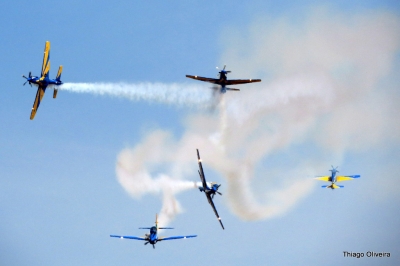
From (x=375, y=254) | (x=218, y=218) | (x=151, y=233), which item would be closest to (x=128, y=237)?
(x=151, y=233)

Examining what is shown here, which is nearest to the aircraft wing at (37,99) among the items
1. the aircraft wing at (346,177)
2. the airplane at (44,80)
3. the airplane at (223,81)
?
the airplane at (44,80)

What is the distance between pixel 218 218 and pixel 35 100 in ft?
108

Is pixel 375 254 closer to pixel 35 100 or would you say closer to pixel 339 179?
pixel 339 179

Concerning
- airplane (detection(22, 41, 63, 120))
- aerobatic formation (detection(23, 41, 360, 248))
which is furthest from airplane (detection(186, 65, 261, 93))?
airplane (detection(22, 41, 63, 120))

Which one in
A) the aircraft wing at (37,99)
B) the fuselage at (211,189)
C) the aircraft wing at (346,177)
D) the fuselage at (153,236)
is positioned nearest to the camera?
the fuselage at (211,189)

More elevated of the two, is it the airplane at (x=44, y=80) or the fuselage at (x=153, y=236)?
the airplane at (x=44, y=80)

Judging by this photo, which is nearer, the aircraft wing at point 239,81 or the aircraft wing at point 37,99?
the aircraft wing at point 239,81

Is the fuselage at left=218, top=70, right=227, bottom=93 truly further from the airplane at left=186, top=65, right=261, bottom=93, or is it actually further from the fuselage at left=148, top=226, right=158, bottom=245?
the fuselage at left=148, top=226, right=158, bottom=245

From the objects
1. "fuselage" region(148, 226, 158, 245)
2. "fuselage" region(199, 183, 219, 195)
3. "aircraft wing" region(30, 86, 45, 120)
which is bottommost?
"fuselage" region(148, 226, 158, 245)

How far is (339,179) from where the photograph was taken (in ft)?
347

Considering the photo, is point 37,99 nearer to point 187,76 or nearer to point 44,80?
point 44,80

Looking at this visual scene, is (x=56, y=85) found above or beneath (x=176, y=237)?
above

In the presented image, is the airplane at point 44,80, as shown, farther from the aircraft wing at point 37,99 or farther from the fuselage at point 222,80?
the fuselage at point 222,80

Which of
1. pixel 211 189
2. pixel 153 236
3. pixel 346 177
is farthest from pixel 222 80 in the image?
pixel 346 177
